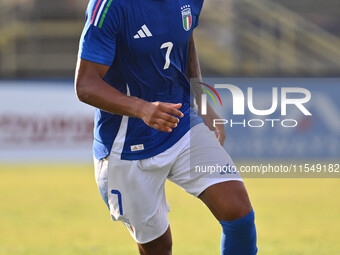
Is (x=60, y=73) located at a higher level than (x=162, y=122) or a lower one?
lower

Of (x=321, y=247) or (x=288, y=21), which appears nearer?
(x=321, y=247)

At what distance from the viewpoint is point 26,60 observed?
14164 mm

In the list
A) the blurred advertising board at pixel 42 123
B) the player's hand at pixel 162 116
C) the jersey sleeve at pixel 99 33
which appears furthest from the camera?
the blurred advertising board at pixel 42 123

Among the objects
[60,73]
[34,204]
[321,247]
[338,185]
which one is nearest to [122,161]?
[321,247]

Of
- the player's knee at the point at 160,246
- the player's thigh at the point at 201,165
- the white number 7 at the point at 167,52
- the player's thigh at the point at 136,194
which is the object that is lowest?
the player's knee at the point at 160,246

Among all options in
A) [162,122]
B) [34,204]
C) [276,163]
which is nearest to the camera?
[162,122]

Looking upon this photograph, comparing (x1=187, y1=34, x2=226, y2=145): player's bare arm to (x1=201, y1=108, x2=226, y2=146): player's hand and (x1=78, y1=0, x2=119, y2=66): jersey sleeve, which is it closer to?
(x1=201, y1=108, x2=226, y2=146): player's hand

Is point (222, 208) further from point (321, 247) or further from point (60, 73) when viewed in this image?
point (60, 73)

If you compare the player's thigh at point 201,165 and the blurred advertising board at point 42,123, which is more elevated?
the player's thigh at point 201,165

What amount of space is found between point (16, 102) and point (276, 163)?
4612 millimetres

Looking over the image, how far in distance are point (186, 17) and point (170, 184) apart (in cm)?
699

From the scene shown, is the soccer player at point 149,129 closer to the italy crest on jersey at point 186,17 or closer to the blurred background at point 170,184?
the italy crest on jersey at point 186,17

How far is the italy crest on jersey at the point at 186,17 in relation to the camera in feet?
11.9

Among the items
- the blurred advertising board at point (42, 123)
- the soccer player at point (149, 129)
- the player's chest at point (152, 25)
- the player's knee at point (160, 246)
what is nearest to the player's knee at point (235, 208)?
the soccer player at point (149, 129)
